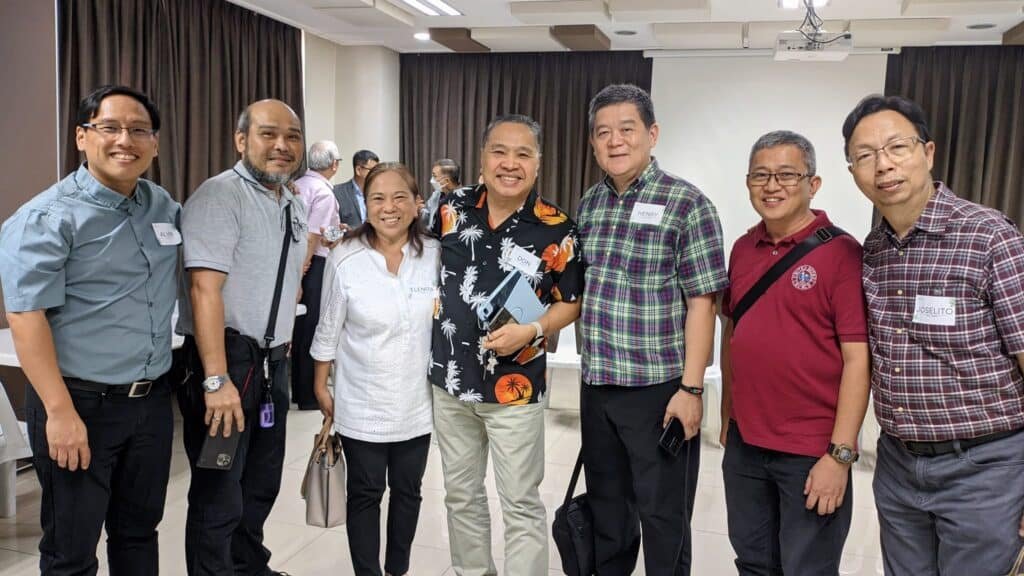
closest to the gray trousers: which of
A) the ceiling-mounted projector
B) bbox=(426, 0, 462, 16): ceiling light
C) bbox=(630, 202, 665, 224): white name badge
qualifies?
bbox=(630, 202, 665, 224): white name badge

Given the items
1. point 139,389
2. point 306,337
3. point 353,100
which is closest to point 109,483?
point 139,389

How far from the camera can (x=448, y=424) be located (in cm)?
224

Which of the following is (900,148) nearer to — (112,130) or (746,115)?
(112,130)

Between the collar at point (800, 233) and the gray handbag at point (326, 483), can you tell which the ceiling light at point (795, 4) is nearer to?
the collar at point (800, 233)

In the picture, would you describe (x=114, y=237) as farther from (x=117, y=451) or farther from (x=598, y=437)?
(x=598, y=437)

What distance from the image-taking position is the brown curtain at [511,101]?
7.45m

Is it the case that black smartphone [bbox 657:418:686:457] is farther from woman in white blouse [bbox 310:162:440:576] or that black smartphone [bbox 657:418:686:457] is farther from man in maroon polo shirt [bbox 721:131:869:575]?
woman in white blouse [bbox 310:162:440:576]

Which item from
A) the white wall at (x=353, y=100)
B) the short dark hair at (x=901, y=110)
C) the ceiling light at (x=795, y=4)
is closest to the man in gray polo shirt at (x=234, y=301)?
the short dark hair at (x=901, y=110)

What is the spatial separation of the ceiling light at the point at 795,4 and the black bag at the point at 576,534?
13.5ft

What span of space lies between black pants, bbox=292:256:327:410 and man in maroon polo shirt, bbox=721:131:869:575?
11.1ft

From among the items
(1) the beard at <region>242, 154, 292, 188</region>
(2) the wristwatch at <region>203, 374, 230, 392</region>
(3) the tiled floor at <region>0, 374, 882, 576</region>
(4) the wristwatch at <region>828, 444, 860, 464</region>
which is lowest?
(3) the tiled floor at <region>0, 374, 882, 576</region>

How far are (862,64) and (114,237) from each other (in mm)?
6748

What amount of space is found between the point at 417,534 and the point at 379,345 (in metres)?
1.22

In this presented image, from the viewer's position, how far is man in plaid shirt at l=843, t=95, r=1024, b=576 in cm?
153
